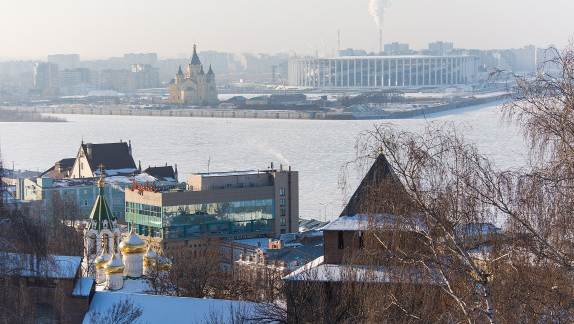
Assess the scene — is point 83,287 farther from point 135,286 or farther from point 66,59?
point 66,59

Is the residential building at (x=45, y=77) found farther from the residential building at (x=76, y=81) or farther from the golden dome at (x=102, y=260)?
the golden dome at (x=102, y=260)

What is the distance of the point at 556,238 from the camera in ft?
14.9

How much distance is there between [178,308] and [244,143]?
2856 cm

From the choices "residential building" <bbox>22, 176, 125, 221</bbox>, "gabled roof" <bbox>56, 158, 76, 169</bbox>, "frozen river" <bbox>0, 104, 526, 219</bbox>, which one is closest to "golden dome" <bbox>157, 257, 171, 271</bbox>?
"frozen river" <bbox>0, 104, 526, 219</bbox>

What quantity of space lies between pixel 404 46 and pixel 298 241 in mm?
97069

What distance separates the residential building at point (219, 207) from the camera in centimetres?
1669

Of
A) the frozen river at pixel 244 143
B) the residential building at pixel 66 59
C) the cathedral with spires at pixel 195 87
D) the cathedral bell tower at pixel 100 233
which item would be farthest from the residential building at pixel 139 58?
the cathedral bell tower at pixel 100 233

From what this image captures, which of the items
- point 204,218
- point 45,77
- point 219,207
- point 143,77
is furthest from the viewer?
point 143,77

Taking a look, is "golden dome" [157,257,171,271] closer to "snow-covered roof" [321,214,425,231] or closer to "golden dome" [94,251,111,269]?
"golden dome" [94,251,111,269]

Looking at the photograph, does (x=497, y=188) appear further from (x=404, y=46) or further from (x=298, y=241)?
(x=404, y=46)

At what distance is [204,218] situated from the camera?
1678 centimetres

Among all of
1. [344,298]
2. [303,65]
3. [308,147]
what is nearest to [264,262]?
[344,298]

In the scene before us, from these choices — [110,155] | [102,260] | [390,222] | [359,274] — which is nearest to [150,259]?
[102,260]

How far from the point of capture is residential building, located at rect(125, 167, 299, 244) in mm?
16688
